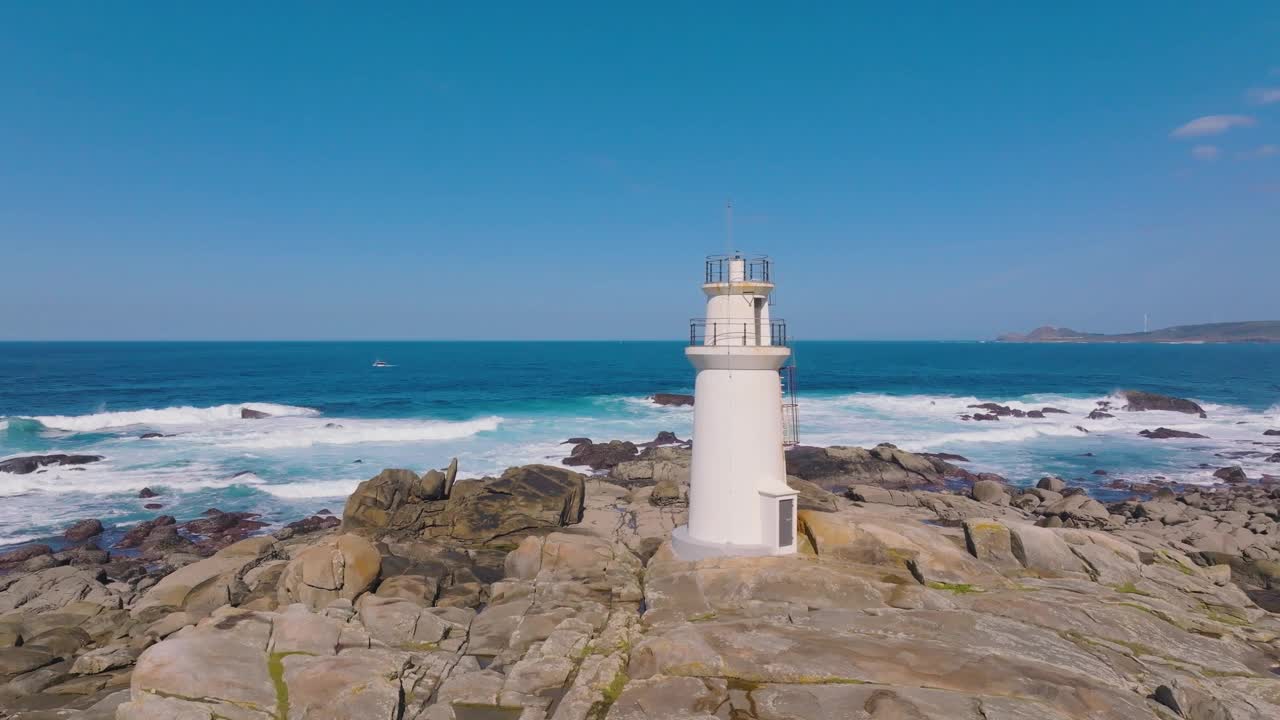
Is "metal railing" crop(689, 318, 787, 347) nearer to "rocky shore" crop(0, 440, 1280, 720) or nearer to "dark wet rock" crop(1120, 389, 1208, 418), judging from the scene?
"rocky shore" crop(0, 440, 1280, 720)

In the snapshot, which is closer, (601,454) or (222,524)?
(222,524)

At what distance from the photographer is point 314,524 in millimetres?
23438

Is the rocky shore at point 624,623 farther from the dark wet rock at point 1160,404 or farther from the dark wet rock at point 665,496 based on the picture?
the dark wet rock at point 1160,404

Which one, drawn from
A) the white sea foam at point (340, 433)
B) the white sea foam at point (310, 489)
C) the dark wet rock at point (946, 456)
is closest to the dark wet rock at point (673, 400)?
the white sea foam at point (340, 433)

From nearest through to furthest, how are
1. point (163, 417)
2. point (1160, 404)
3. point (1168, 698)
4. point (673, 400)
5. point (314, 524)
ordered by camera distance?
A: point (1168, 698)
point (314, 524)
point (163, 417)
point (1160, 404)
point (673, 400)

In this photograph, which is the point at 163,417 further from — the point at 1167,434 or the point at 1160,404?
the point at 1160,404

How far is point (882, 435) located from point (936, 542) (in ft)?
96.0

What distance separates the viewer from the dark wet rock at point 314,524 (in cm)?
2281

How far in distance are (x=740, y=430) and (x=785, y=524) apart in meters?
1.91

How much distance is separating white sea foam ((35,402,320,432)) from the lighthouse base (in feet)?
139

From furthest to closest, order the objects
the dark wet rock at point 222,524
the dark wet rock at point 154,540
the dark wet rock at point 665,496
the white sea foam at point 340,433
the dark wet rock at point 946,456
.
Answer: the white sea foam at point 340,433
the dark wet rock at point 946,456
the dark wet rock at point 665,496
the dark wet rock at point 222,524
the dark wet rock at point 154,540

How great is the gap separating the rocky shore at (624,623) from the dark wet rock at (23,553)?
0.13m

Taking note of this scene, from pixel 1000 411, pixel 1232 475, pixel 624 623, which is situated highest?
pixel 624 623

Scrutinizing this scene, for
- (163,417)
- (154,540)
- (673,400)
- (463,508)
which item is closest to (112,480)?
(154,540)
